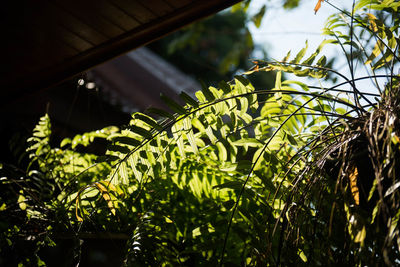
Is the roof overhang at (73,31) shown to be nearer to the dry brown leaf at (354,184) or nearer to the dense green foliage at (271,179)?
the dense green foliage at (271,179)

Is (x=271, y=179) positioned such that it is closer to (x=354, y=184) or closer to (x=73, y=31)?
(x=354, y=184)

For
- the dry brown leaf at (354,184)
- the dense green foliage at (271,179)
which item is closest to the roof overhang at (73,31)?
the dense green foliage at (271,179)

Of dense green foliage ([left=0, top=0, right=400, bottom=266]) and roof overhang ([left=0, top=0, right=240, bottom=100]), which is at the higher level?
roof overhang ([left=0, top=0, right=240, bottom=100])

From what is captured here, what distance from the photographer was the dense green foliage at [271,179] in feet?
2.54

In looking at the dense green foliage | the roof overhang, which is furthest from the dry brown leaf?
the roof overhang

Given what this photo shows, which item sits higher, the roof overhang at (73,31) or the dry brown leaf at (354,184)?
the roof overhang at (73,31)

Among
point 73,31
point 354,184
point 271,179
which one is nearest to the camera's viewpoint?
point 354,184

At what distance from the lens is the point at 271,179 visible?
44.0 inches

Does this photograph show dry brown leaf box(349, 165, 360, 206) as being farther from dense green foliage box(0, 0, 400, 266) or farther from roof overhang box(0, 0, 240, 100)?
roof overhang box(0, 0, 240, 100)

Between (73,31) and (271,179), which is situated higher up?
(73,31)

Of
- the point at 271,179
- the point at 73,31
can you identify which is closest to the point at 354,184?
the point at 271,179

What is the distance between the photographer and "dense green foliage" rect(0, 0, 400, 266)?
78 centimetres

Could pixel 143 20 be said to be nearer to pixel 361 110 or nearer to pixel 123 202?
pixel 123 202

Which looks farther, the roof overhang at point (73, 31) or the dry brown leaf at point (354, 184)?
the roof overhang at point (73, 31)
